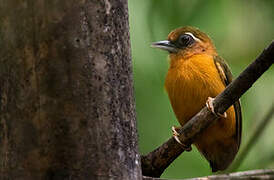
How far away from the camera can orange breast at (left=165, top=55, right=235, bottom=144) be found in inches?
193

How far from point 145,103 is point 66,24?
2326 mm

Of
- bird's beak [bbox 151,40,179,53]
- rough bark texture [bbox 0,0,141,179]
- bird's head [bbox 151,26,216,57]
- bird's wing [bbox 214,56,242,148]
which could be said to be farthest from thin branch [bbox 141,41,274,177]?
bird's head [bbox 151,26,216,57]

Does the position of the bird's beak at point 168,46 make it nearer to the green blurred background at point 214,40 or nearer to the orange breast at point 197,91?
the green blurred background at point 214,40

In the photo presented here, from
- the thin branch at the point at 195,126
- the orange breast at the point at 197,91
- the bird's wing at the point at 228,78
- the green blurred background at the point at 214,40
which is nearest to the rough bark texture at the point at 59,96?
the thin branch at the point at 195,126

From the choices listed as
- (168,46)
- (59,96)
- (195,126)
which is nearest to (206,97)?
(168,46)

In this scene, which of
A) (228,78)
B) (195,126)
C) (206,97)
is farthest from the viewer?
(228,78)

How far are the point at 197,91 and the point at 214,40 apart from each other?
3.39 ft

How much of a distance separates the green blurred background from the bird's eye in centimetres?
19

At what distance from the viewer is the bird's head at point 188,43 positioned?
5.59m

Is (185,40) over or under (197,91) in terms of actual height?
over

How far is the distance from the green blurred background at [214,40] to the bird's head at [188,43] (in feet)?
0.33

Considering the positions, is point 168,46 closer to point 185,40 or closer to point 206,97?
point 185,40

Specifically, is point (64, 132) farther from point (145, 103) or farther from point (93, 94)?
point (145, 103)

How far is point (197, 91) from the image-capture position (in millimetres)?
4914
